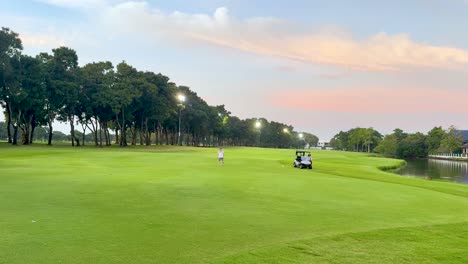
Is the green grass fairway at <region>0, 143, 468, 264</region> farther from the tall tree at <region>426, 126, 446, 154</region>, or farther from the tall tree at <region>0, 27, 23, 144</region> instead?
the tall tree at <region>426, 126, 446, 154</region>

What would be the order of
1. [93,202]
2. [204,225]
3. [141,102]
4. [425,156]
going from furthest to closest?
[425,156]
[141,102]
[93,202]
[204,225]

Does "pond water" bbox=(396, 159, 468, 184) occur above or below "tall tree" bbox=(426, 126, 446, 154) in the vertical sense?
below

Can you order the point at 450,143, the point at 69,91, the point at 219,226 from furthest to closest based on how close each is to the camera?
the point at 450,143, the point at 69,91, the point at 219,226

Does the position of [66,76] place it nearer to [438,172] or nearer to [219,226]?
[438,172]

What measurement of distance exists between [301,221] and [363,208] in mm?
4670

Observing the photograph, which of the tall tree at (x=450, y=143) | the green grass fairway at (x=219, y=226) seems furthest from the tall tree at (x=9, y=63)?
the tall tree at (x=450, y=143)

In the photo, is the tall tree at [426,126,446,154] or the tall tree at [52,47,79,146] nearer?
the tall tree at [52,47,79,146]

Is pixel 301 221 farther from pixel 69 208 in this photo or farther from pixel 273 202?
pixel 69 208

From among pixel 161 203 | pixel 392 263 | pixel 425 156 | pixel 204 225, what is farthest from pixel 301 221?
pixel 425 156

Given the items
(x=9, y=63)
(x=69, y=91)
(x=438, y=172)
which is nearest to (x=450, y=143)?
(x=438, y=172)

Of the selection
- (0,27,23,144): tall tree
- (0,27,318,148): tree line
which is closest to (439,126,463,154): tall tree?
(0,27,318,148): tree line

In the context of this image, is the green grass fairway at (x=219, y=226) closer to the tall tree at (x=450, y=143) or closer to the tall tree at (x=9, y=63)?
the tall tree at (x=9, y=63)

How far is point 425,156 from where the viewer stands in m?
179

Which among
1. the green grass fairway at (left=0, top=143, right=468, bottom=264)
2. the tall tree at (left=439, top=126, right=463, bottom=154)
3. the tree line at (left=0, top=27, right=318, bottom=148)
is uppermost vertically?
the tree line at (left=0, top=27, right=318, bottom=148)
